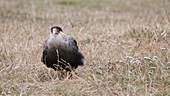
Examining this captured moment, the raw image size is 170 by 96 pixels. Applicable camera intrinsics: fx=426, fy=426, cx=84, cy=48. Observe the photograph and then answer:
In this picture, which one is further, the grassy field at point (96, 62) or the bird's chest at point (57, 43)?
the bird's chest at point (57, 43)

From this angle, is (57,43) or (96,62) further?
(96,62)

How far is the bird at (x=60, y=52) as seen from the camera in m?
5.04

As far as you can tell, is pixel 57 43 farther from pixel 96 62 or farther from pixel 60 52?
pixel 96 62

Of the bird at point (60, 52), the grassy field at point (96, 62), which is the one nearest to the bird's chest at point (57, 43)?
the bird at point (60, 52)

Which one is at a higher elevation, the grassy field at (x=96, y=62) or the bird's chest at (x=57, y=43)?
the bird's chest at (x=57, y=43)

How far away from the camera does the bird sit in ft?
16.5

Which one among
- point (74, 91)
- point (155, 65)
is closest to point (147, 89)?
point (74, 91)

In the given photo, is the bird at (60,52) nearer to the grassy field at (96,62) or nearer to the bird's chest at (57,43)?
the bird's chest at (57,43)

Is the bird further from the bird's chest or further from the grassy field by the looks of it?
the grassy field

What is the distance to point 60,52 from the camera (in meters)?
5.08

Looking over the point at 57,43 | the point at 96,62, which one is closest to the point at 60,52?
the point at 57,43

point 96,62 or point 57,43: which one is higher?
point 57,43

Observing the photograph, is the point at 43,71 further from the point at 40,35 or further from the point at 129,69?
the point at 40,35

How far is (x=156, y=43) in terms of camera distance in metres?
6.81
